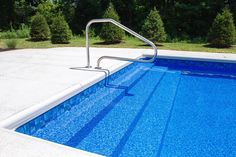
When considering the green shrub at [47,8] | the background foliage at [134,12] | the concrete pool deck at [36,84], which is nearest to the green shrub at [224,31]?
the concrete pool deck at [36,84]

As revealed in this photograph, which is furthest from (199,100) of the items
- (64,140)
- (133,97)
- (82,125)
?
(64,140)

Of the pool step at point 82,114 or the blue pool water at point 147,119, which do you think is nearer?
the blue pool water at point 147,119

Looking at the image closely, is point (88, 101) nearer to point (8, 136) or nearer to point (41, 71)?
point (41, 71)

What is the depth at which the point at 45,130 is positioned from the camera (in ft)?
11.3

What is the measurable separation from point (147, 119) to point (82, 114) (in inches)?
38.3

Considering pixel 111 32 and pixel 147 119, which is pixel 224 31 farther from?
pixel 147 119

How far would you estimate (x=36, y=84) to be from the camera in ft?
14.9

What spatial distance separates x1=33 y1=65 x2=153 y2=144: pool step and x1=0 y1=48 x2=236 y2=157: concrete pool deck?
281mm

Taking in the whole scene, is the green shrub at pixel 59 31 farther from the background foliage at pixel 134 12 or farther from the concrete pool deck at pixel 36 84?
the background foliage at pixel 134 12

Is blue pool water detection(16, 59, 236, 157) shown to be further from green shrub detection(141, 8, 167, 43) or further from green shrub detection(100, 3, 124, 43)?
green shrub detection(100, 3, 124, 43)

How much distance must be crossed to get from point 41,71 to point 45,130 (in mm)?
Result: 2297

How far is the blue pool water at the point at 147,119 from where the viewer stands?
126 inches

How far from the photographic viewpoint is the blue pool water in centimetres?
320

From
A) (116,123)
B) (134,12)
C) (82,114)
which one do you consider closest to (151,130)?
(116,123)
